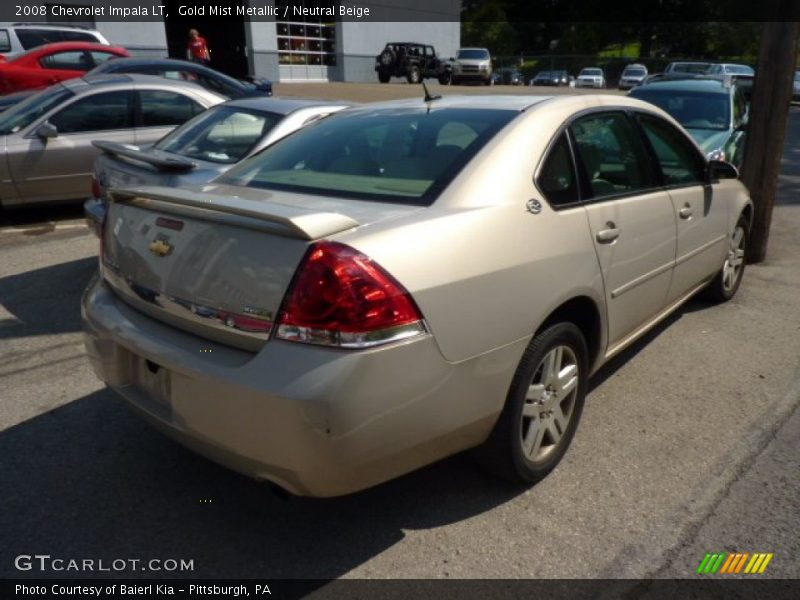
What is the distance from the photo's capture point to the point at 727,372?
4145 millimetres

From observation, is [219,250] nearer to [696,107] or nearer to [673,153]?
[673,153]

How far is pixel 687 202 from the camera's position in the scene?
4020mm

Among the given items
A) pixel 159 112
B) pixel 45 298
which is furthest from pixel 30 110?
pixel 45 298

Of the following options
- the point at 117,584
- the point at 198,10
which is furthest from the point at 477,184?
the point at 198,10

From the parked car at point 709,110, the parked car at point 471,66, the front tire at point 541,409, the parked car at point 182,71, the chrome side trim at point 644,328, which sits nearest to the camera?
the front tire at point 541,409

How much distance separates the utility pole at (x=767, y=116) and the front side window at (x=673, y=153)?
226 centimetres

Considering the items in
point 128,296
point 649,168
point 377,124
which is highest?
point 377,124

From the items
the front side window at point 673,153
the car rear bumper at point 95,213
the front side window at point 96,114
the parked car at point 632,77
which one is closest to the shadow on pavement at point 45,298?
the car rear bumper at point 95,213

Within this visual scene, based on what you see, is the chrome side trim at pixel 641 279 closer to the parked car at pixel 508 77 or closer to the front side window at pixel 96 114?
the front side window at pixel 96 114

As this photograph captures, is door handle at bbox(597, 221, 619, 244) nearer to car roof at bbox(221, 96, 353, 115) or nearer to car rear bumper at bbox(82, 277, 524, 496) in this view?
car rear bumper at bbox(82, 277, 524, 496)

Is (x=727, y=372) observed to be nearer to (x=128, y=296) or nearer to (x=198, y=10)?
(x=128, y=296)

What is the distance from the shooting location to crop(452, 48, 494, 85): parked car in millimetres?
34812

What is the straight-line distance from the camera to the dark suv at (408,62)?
3209 cm

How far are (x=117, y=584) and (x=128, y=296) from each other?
106 centimetres
